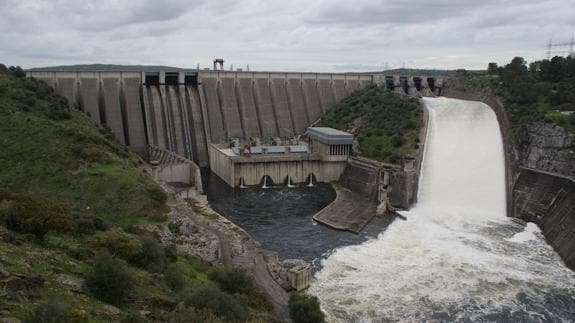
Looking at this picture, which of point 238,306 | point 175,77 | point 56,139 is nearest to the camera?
point 238,306

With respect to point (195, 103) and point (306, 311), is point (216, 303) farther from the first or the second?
point (195, 103)

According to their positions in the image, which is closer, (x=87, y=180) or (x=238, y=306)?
(x=238, y=306)

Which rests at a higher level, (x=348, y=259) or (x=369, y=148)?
(x=369, y=148)

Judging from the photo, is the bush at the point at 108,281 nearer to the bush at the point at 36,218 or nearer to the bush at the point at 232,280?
the bush at the point at 36,218

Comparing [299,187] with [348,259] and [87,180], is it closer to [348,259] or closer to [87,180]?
[348,259]

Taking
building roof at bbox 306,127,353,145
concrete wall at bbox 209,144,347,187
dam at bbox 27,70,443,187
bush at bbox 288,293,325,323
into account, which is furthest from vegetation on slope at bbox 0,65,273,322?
building roof at bbox 306,127,353,145

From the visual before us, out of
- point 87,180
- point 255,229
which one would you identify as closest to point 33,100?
point 87,180

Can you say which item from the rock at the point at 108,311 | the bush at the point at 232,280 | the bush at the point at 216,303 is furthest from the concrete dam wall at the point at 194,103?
the rock at the point at 108,311
